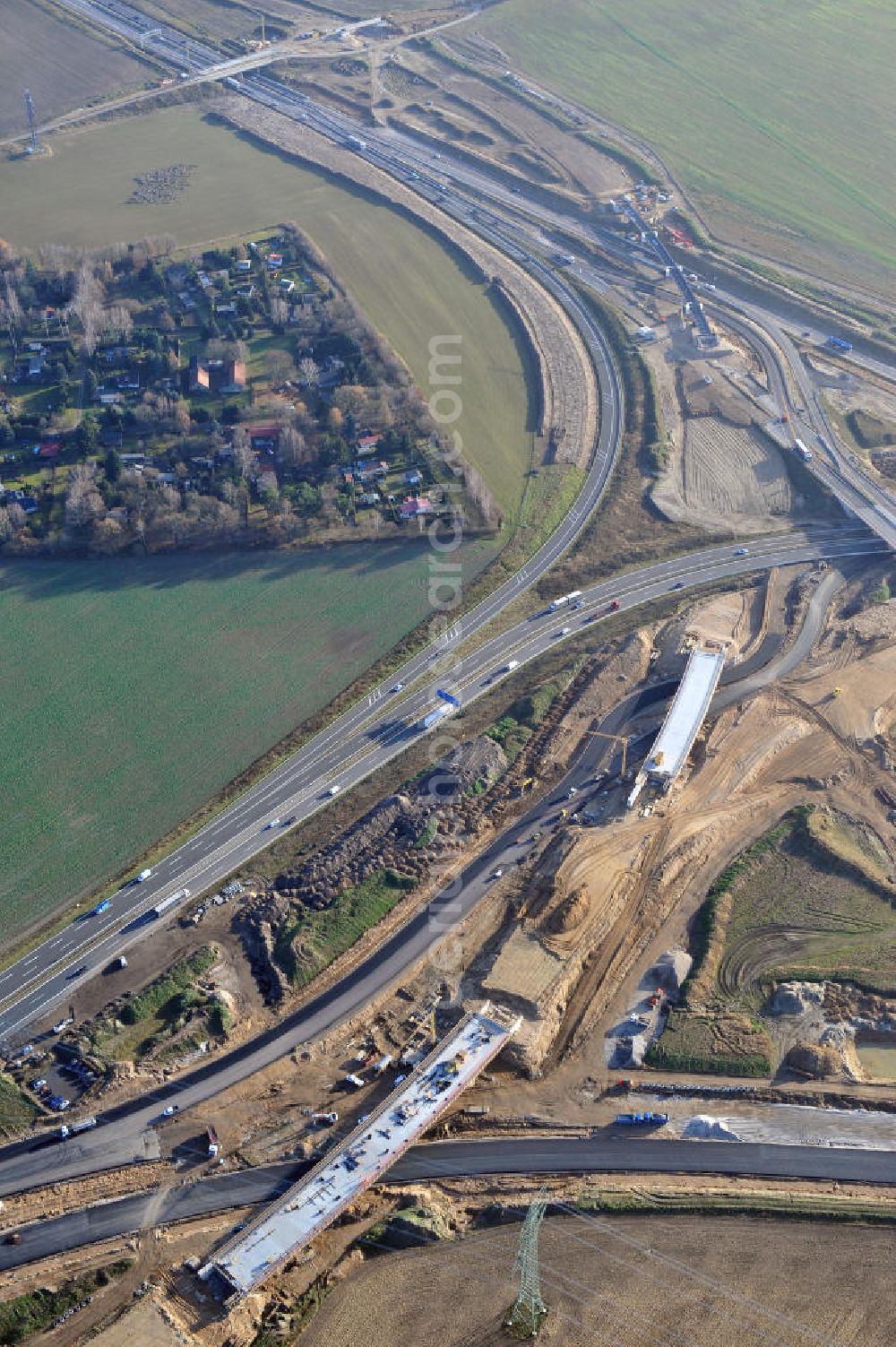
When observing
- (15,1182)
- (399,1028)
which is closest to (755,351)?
(399,1028)

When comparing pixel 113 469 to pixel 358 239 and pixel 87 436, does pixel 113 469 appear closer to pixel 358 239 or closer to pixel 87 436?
pixel 87 436

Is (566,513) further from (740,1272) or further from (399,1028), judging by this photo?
(740,1272)

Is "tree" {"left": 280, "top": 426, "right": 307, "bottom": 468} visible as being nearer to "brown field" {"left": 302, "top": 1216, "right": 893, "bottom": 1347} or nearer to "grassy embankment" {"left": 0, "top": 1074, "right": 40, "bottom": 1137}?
"grassy embankment" {"left": 0, "top": 1074, "right": 40, "bottom": 1137}

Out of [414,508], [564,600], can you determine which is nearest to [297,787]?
[564,600]

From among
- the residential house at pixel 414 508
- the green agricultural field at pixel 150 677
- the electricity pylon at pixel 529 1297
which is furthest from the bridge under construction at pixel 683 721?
the electricity pylon at pixel 529 1297

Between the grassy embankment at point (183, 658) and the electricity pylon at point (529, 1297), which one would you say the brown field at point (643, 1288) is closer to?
the electricity pylon at point (529, 1297)
